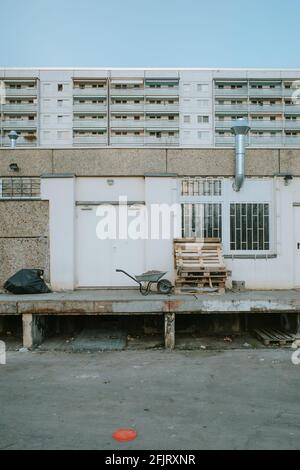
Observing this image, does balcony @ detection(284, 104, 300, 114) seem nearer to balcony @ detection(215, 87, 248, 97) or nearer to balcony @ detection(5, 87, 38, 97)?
balcony @ detection(215, 87, 248, 97)

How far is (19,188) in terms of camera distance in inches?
417

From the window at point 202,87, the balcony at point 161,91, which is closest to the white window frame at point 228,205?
the balcony at point 161,91

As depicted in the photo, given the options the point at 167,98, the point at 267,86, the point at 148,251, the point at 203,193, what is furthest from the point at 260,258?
the point at 267,86

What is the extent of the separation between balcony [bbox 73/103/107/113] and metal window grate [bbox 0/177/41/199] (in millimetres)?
50135

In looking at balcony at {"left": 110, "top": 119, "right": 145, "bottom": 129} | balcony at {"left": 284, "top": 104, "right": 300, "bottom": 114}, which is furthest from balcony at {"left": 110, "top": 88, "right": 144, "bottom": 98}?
balcony at {"left": 284, "top": 104, "right": 300, "bottom": 114}

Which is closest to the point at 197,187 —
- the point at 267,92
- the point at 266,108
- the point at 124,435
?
the point at 124,435

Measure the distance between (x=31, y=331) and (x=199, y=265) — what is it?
4.30 meters

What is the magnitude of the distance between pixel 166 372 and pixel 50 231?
5.34 m

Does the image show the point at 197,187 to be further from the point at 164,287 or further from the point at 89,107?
the point at 89,107

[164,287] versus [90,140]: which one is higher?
[90,140]

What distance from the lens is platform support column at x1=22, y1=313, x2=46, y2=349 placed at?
817 centimetres

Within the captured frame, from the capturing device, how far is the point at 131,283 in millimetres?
10430

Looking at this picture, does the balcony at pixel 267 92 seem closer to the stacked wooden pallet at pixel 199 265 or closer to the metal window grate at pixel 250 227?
the metal window grate at pixel 250 227

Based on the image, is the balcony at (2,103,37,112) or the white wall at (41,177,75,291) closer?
the white wall at (41,177,75,291)
